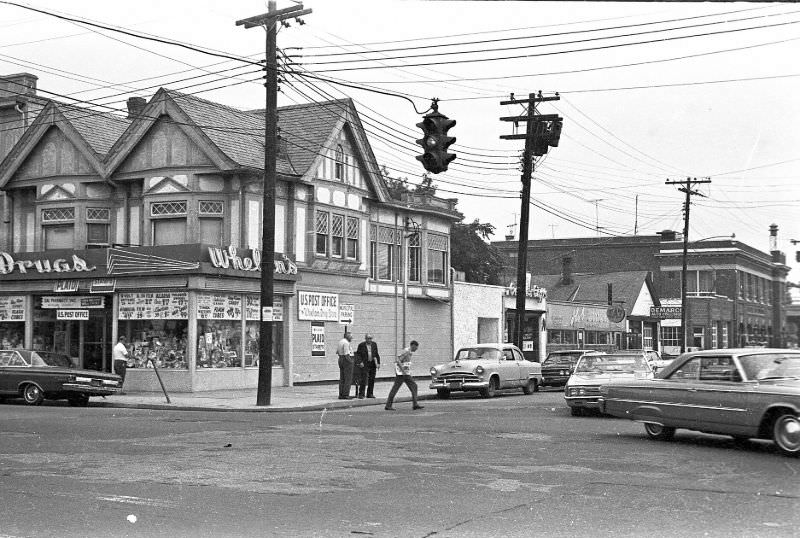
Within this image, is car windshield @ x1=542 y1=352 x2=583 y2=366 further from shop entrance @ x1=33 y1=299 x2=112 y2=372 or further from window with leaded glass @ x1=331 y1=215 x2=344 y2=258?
shop entrance @ x1=33 y1=299 x2=112 y2=372

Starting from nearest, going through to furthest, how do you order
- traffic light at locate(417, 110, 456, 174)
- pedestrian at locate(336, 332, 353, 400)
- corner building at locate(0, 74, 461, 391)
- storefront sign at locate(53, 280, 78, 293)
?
traffic light at locate(417, 110, 456, 174) → pedestrian at locate(336, 332, 353, 400) → corner building at locate(0, 74, 461, 391) → storefront sign at locate(53, 280, 78, 293)

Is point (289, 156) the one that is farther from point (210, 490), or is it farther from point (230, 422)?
point (210, 490)

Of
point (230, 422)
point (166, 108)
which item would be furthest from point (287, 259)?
point (230, 422)

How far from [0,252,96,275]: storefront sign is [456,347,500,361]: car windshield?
476 inches

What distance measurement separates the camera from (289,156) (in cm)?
3350

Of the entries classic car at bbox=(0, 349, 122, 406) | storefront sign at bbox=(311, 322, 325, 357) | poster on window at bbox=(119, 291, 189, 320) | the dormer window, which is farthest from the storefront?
the dormer window

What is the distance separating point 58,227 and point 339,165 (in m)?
10.2

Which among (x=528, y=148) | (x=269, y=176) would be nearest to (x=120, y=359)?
(x=269, y=176)

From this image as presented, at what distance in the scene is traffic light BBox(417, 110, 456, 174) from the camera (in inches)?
690

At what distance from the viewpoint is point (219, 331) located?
30.3 m

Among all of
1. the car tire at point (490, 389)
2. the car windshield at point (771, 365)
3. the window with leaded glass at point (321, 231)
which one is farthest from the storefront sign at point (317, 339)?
the car windshield at point (771, 365)

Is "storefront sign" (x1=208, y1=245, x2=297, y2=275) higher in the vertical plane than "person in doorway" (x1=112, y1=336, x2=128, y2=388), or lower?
higher

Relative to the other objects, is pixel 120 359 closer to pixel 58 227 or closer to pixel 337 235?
pixel 58 227

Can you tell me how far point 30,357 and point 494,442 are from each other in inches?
604
